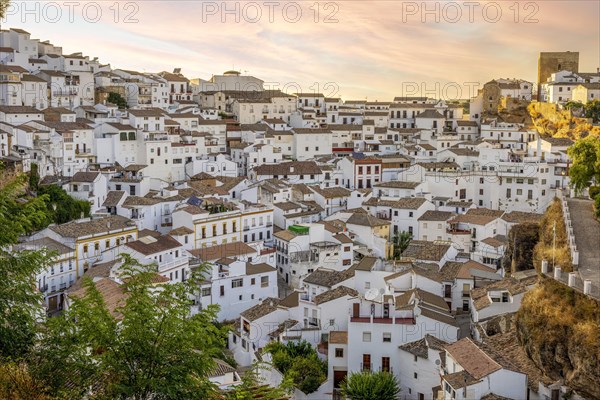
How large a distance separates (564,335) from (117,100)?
3936 centimetres

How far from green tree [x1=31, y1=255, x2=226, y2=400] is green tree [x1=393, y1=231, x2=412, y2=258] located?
25486 mm

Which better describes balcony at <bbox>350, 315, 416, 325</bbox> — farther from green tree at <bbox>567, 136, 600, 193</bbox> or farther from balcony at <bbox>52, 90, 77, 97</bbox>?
balcony at <bbox>52, 90, 77, 97</bbox>

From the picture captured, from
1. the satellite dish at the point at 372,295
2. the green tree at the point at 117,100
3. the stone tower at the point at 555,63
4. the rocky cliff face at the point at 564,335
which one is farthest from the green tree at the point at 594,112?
the rocky cliff face at the point at 564,335

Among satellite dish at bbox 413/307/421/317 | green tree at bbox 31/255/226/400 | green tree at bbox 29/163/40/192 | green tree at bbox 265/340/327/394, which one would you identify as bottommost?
green tree at bbox 265/340/327/394

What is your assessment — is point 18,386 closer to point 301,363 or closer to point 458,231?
point 301,363

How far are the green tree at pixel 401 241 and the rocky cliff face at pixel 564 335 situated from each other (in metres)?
16.8

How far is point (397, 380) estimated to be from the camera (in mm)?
19172

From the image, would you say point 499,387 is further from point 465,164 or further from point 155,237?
point 465,164

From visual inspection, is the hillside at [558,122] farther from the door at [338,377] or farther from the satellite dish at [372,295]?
the door at [338,377]

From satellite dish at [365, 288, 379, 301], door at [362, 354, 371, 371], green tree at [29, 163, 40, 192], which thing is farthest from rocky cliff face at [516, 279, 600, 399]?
green tree at [29, 163, 40, 192]

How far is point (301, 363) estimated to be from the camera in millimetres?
19203

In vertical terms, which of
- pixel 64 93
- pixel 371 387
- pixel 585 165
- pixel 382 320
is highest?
pixel 64 93

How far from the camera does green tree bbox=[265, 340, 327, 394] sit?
18875mm

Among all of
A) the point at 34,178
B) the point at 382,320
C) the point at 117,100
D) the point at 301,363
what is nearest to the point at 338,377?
the point at 301,363
